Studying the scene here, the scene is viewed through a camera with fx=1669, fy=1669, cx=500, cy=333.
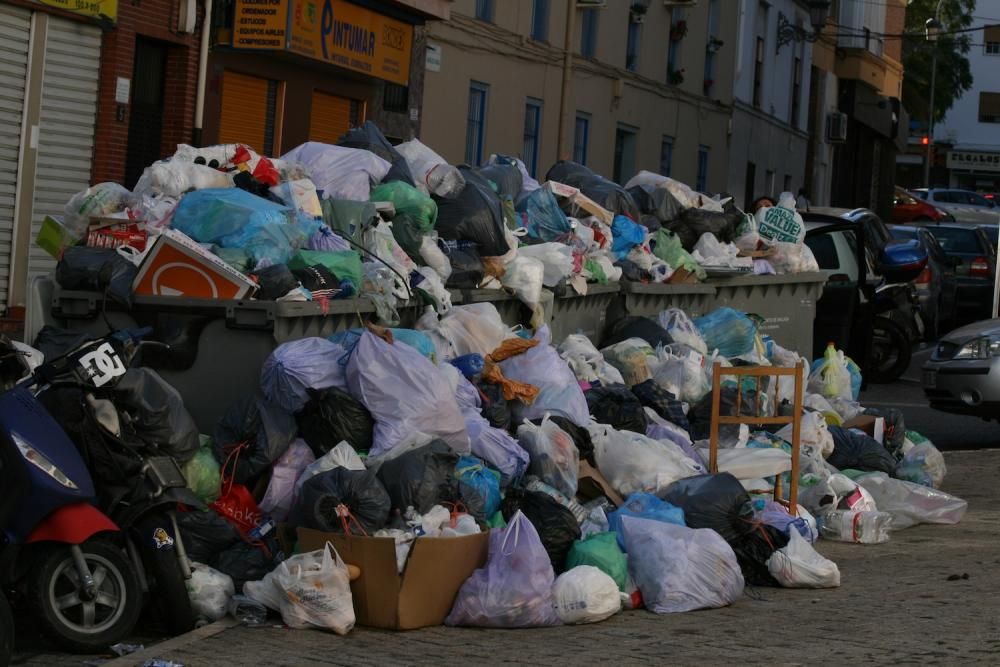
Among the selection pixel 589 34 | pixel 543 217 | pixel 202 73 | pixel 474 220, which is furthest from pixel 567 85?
pixel 474 220

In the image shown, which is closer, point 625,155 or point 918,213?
point 625,155

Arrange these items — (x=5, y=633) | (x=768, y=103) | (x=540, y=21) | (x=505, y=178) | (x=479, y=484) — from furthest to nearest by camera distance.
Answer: (x=768, y=103) < (x=540, y=21) < (x=505, y=178) < (x=479, y=484) < (x=5, y=633)

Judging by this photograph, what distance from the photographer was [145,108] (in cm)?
1736

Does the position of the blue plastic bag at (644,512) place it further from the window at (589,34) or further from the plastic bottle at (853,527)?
the window at (589,34)

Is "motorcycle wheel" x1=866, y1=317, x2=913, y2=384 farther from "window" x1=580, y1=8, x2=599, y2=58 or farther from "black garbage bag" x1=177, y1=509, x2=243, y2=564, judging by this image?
"black garbage bag" x1=177, y1=509, x2=243, y2=564

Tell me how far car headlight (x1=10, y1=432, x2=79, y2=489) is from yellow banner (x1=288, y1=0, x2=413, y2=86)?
1298 centimetres

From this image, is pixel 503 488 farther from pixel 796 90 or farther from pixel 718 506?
pixel 796 90

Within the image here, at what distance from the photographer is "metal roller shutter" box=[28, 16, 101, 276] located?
51.3 ft

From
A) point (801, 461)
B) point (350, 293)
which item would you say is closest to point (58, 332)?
point (350, 293)

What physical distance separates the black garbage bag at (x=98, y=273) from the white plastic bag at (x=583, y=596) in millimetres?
2708

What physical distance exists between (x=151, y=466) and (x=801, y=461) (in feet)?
14.5

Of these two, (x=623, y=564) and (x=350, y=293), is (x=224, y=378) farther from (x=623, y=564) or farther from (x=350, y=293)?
(x=623, y=564)

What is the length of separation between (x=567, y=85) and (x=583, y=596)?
2140cm

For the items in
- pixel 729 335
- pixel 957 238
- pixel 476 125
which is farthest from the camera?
pixel 957 238
